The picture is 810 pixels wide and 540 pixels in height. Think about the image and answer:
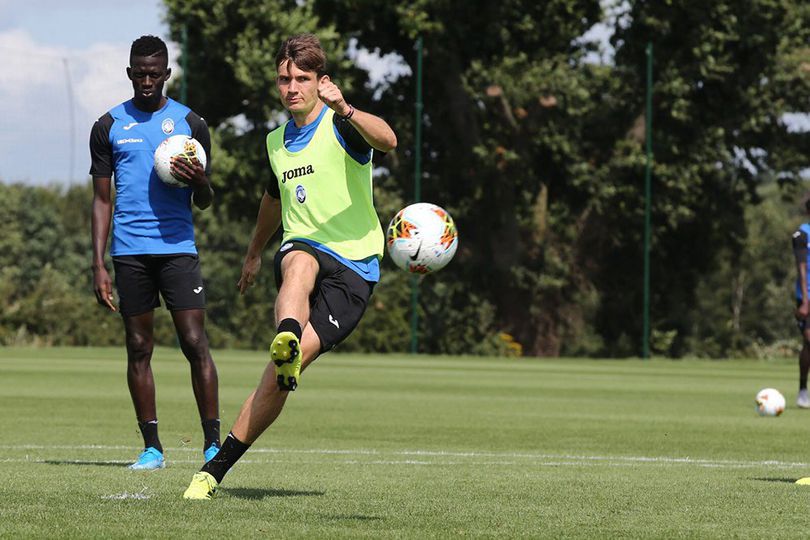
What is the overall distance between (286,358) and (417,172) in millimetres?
28044

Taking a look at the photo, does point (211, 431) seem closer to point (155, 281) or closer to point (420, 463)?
point (155, 281)

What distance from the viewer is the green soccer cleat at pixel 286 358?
22.9ft

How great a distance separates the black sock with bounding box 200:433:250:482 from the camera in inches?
301

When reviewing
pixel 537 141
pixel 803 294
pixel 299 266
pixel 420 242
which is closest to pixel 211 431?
pixel 420 242

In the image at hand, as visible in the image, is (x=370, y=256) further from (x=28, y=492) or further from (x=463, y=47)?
(x=463, y=47)

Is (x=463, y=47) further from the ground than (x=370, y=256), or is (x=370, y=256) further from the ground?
(x=463, y=47)

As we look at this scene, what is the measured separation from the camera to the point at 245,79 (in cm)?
3406

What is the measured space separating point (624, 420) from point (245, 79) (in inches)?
794

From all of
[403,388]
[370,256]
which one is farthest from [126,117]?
[403,388]

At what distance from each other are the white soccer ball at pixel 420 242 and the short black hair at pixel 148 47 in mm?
2172

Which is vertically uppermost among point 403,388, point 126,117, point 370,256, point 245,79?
point 245,79

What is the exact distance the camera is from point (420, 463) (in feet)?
33.7

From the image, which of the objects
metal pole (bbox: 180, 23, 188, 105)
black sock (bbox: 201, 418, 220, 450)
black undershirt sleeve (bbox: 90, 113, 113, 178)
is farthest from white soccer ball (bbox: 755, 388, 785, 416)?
metal pole (bbox: 180, 23, 188, 105)

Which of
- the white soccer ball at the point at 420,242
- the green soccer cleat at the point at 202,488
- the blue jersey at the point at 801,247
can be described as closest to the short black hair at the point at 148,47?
the white soccer ball at the point at 420,242
